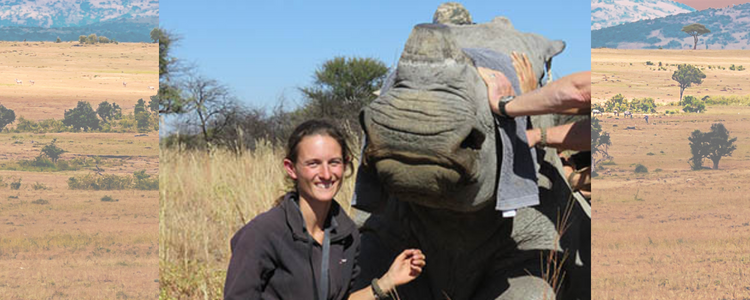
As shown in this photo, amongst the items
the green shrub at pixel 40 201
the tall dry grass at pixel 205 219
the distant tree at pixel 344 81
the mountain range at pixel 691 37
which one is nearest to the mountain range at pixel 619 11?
the mountain range at pixel 691 37

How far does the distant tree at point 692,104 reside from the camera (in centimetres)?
467

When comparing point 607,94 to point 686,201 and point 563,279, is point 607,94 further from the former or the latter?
point 686,201

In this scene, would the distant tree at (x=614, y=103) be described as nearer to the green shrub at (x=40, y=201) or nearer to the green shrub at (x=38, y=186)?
the green shrub at (x=40, y=201)

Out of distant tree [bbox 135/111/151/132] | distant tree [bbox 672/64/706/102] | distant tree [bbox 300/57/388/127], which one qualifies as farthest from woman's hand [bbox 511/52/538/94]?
distant tree [bbox 300/57/388/127]

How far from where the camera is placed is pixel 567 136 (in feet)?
12.8

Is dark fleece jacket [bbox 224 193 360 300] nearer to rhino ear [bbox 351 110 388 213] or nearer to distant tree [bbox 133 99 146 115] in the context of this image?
rhino ear [bbox 351 110 388 213]

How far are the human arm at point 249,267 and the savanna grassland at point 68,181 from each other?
3.55 m

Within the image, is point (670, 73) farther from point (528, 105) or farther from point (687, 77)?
point (528, 105)

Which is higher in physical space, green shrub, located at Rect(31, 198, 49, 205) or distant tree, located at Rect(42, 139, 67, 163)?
distant tree, located at Rect(42, 139, 67, 163)

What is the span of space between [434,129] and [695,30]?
8.59 feet

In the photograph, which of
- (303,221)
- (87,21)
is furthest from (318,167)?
(87,21)

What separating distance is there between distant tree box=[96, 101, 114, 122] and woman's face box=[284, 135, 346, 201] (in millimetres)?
5376

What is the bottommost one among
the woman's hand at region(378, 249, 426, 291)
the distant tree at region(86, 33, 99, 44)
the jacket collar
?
the woman's hand at region(378, 249, 426, 291)

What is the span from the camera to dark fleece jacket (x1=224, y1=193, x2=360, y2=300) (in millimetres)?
3803
